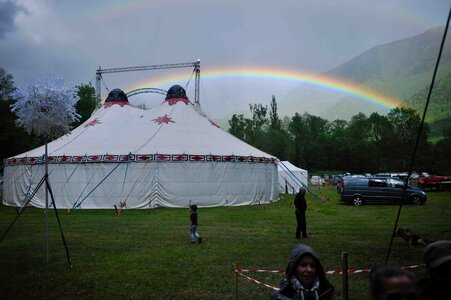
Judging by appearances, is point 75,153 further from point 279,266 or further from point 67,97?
point 279,266

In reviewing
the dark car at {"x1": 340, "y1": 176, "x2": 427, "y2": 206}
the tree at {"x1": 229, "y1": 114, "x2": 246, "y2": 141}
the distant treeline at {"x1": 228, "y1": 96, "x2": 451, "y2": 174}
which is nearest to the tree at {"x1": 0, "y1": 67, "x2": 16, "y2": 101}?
the dark car at {"x1": 340, "y1": 176, "x2": 427, "y2": 206}

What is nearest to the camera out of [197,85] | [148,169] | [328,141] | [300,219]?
[300,219]

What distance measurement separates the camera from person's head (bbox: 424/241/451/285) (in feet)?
7.36

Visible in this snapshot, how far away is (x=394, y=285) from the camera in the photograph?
2012mm

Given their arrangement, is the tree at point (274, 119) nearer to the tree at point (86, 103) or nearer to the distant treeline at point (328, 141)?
the distant treeline at point (328, 141)

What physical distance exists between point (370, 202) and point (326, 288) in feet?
63.0

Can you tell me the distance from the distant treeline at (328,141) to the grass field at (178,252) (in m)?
41.6

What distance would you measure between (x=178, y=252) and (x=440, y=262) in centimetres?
732

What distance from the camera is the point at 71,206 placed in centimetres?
1973

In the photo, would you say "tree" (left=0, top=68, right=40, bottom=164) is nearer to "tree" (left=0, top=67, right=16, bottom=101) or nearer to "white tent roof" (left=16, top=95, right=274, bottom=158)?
"tree" (left=0, top=67, right=16, bottom=101)

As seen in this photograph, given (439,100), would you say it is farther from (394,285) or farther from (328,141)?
(328,141)

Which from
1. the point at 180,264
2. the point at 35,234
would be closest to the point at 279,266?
the point at 180,264

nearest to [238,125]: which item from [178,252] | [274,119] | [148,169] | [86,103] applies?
[274,119]

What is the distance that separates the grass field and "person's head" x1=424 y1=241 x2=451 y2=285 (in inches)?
152
